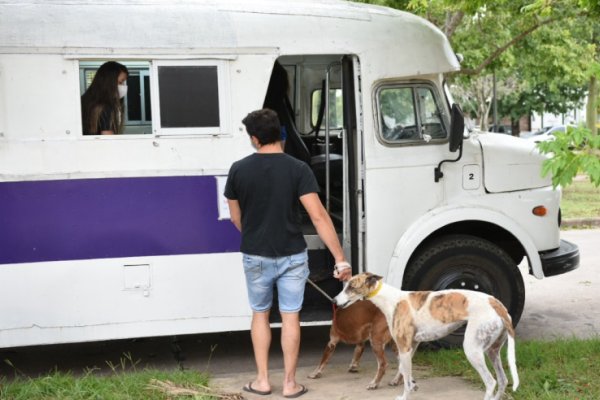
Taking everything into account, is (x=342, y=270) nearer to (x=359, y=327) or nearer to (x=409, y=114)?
(x=359, y=327)

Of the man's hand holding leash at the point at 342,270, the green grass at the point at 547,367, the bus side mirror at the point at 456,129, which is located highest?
the bus side mirror at the point at 456,129

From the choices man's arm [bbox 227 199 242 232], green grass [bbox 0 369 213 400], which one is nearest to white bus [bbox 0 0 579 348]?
green grass [bbox 0 369 213 400]

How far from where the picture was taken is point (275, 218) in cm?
517

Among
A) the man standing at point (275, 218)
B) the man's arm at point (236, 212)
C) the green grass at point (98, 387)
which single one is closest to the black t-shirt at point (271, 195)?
the man standing at point (275, 218)

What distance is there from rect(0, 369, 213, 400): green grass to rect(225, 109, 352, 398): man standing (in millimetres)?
831

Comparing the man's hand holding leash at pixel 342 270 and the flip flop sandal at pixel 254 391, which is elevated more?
the man's hand holding leash at pixel 342 270

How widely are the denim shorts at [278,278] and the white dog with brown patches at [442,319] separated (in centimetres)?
29

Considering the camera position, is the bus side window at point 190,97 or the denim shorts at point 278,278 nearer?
the denim shorts at point 278,278

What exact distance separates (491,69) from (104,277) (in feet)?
42.3

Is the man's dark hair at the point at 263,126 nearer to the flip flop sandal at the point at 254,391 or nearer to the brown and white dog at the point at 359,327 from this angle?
the brown and white dog at the point at 359,327

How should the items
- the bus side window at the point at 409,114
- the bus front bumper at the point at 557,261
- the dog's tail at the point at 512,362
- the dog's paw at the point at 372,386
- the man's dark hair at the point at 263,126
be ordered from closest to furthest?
the dog's tail at the point at 512,362 < the man's dark hair at the point at 263,126 < the dog's paw at the point at 372,386 < the bus side window at the point at 409,114 < the bus front bumper at the point at 557,261

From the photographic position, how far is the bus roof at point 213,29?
565 centimetres

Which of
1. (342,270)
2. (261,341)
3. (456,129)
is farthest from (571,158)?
(261,341)

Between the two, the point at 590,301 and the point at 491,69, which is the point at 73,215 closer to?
the point at 590,301
